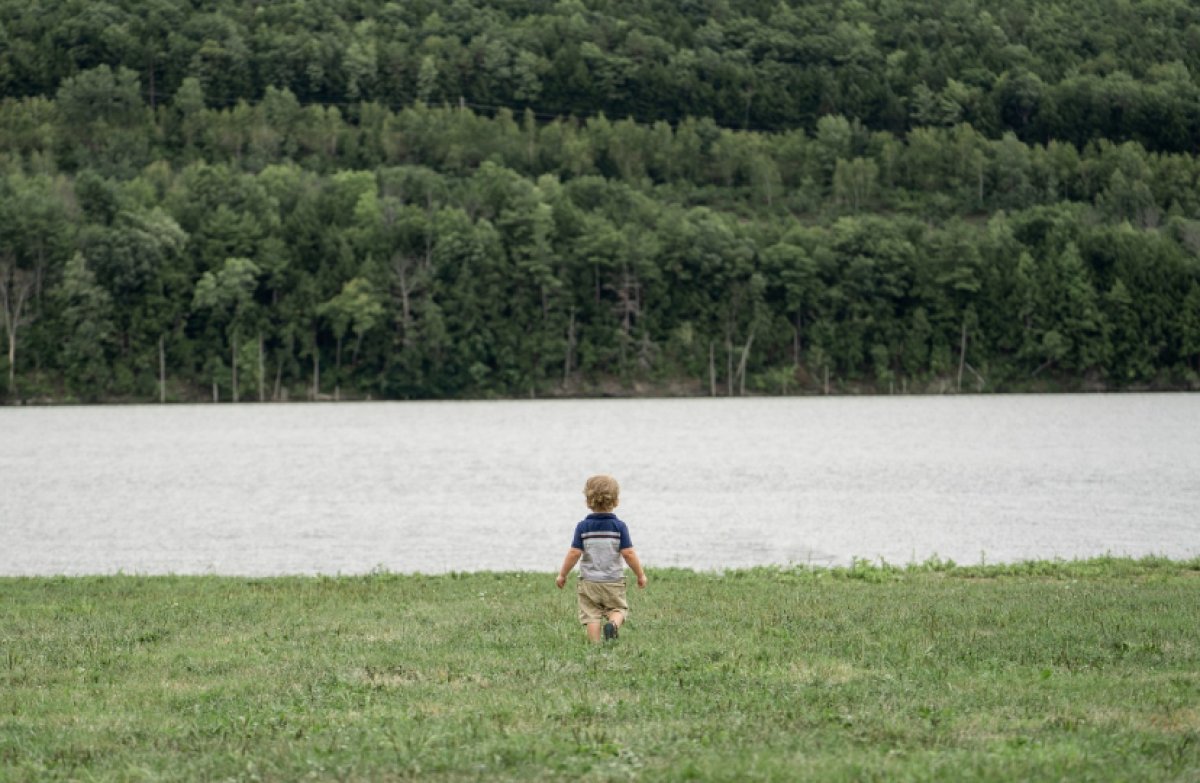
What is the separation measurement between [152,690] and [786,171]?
18579 cm

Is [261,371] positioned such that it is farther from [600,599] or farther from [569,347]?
[600,599]

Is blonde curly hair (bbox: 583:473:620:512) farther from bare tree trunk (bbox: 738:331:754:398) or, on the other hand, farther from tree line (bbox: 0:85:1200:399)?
bare tree trunk (bbox: 738:331:754:398)

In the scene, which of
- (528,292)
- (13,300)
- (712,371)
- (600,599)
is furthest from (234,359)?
(600,599)

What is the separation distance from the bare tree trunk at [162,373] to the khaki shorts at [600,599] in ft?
414

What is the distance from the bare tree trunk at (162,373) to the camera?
136 meters

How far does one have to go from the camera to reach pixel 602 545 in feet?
50.1

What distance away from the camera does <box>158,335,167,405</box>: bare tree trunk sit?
446 ft

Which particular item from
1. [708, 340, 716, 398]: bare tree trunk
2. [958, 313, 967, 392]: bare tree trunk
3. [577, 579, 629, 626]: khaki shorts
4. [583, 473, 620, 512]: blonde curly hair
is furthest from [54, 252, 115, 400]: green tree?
[583, 473, 620, 512]: blonde curly hair

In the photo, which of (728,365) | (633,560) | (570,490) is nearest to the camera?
(633,560)

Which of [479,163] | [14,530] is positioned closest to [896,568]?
[14,530]

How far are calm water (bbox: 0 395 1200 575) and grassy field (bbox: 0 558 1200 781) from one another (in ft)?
35.2

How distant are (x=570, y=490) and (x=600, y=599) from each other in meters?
37.4

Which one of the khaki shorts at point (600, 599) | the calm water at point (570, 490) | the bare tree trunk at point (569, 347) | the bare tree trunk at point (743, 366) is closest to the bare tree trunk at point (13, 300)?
the calm water at point (570, 490)

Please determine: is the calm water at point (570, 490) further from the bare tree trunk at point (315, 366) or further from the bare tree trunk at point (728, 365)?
the bare tree trunk at point (728, 365)
